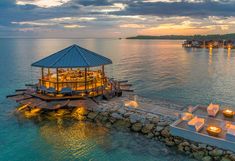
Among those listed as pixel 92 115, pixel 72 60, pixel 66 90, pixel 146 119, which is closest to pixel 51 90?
pixel 66 90

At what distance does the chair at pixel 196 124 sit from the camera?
44.7ft

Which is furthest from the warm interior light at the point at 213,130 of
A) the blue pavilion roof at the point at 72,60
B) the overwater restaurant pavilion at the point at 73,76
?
the blue pavilion roof at the point at 72,60

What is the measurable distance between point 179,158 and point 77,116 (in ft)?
29.1

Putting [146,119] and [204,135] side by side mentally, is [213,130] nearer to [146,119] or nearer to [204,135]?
[204,135]

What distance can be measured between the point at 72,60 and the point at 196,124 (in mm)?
11320

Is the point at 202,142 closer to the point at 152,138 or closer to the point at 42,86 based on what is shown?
the point at 152,138

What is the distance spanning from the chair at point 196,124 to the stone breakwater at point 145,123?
81cm

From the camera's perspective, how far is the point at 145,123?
16031 mm

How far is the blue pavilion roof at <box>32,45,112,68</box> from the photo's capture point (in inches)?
775

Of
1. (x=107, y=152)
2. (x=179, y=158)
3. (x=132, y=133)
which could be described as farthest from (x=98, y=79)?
(x=179, y=158)

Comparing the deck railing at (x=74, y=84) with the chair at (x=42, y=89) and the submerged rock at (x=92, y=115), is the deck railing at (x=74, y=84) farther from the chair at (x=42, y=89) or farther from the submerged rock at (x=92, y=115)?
the submerged rock at (x=92, y=115)

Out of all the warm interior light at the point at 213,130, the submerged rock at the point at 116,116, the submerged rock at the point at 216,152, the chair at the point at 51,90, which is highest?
the chair at the point at 51,90

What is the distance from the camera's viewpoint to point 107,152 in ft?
44.6

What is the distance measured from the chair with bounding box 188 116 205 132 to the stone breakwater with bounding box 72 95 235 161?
81cm
